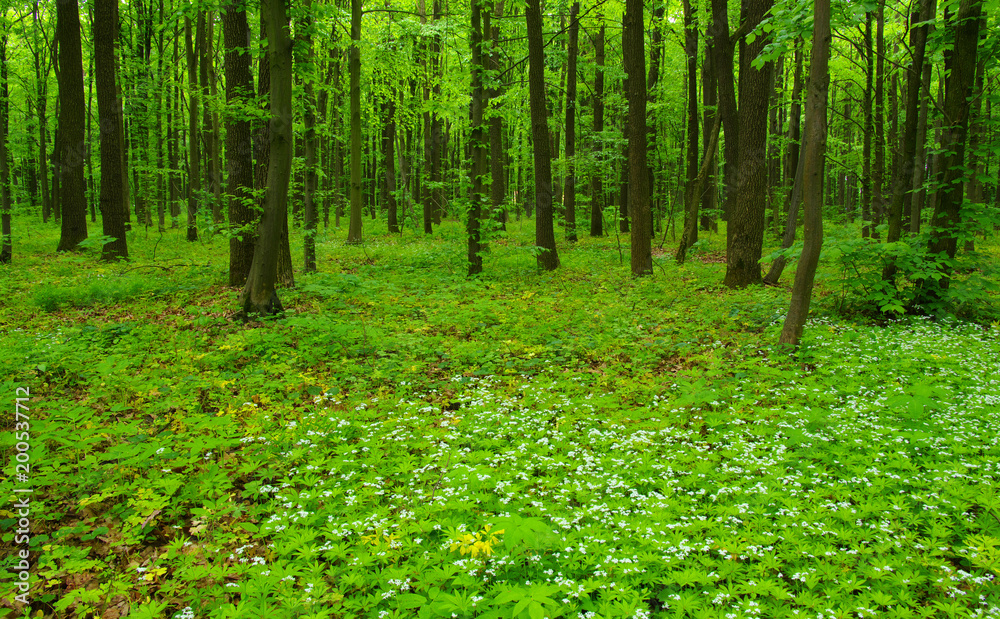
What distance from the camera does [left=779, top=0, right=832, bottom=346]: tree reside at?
6.13 meters

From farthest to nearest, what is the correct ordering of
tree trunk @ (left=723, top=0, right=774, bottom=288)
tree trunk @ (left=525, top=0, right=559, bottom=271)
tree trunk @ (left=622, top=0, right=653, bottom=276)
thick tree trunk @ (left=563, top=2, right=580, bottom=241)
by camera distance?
thick tree trunk @ (left=563, top=2, right=580, bottom=241), tree trunk @ (left=525, top=0, right=559, bottom=271), tree trunk @ (left=622, top=0, right=653, bottom=276), tree trunk @ (left=723, top=0, right=774, bottom=288)

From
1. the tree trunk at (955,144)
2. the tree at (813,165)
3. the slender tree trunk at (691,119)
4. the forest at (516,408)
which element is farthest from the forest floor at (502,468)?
the slender tree trunk at (691,119)

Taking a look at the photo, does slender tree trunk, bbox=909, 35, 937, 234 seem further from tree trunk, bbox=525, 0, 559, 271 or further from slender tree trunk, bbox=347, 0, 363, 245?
slender tree trunk, bbox=347, 0, 363, 245

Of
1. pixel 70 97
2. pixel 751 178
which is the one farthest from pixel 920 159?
pixel 70 97

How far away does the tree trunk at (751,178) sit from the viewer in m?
10.7

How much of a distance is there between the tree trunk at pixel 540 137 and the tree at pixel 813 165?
684 cm

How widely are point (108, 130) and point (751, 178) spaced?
1739 cm

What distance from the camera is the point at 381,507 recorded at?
144 inches

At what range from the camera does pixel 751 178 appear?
10.8m

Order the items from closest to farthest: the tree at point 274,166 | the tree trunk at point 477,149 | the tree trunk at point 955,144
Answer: the tree at point 274,166 → the tree trunk at point 955,144 → the tree trunk at point 477,149

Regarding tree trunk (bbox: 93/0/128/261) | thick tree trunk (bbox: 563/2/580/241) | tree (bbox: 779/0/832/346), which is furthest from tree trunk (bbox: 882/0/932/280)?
tree trunk (bbox: 93/0/128/261)

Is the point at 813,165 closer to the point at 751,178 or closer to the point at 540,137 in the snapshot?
the point at 751,178

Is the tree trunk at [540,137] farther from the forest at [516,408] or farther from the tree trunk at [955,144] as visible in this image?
the tree trunk at [955,144]

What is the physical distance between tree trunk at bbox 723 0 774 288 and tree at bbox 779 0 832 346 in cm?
423
